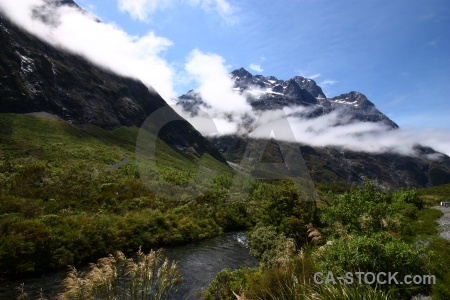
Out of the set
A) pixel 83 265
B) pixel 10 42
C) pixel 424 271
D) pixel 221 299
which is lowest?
pixel 83 265

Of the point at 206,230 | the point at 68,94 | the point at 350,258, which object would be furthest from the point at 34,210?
the point at 68,94

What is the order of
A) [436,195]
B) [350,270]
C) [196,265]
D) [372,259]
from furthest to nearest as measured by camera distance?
[436,195]
[196,265]
[372,259]
[350,270]

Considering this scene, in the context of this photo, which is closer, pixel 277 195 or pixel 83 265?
pixel 83 265

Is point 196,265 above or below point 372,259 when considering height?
below

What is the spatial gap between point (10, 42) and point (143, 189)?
520 feet

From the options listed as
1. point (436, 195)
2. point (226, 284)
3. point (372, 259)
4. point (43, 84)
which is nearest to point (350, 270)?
point (372, 259)

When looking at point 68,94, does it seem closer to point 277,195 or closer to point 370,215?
point 277,195

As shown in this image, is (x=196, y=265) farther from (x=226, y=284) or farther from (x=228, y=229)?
(x=228, y=229)

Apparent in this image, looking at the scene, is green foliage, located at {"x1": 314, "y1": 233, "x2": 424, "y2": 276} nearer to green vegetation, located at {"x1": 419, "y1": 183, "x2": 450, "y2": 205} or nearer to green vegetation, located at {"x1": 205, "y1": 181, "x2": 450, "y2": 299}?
green vegetation, located at {"x1": 205, "y1": 181, "x2": 450, "y2": 299}

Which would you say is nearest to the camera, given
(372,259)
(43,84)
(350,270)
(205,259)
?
(350,270)

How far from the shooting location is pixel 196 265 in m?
26.4

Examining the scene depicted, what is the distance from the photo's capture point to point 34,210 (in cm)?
2986

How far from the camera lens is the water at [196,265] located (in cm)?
1938

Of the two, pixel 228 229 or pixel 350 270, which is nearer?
pixel 350 270
